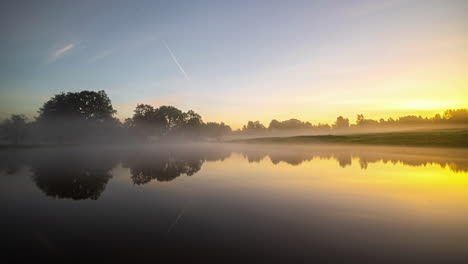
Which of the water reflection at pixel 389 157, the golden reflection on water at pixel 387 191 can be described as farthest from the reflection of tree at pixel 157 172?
the water reflection at pixel 389 157

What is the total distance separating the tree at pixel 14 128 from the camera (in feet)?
234

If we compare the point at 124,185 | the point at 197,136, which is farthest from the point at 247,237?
the point at 197,136

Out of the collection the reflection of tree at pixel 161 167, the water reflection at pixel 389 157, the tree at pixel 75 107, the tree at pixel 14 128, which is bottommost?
the water reflection at pixel 389 157

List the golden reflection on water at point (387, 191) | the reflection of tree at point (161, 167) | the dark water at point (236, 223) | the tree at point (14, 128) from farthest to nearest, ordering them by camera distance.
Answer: the tree at point (14, 128)
the reflection of tree at point (161, 167)
the golden reflection on water at point (387, 191)
the dark water at point (236, 223)

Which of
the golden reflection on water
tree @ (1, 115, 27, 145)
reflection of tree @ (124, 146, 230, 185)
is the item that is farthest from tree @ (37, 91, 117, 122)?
the golden reflection on water

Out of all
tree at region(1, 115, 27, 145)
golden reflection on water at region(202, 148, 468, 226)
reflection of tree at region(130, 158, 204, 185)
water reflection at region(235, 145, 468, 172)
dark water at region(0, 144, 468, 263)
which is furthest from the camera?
tree at region(1, 115, 27, 145)

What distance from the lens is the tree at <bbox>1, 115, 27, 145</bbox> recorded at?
7119cm

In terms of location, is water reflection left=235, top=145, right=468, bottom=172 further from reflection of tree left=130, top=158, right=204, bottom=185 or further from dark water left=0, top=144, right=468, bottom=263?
dark water left=0, top=144, right=468, bottom=263

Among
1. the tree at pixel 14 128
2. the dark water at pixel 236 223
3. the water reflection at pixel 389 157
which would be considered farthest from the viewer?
the tree at pixel 14 128

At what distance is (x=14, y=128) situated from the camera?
71.9m

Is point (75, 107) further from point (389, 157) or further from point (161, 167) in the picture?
point (389, 157)

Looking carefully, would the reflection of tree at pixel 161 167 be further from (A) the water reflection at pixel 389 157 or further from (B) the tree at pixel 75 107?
(B) the tree at pixel 75 107

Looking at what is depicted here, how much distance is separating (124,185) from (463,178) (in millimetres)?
24699

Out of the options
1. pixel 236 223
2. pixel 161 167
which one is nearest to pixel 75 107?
pixel 161 167
